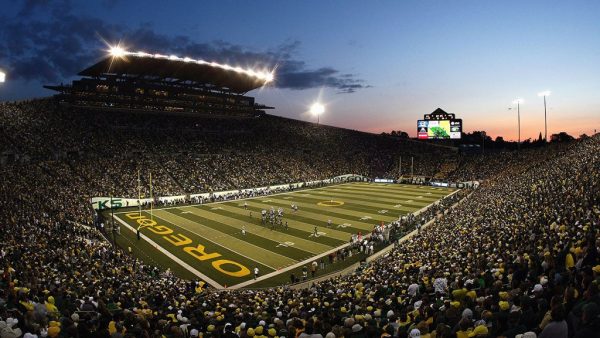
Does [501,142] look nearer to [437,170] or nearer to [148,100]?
[437,170]

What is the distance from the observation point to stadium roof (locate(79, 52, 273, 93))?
159ft

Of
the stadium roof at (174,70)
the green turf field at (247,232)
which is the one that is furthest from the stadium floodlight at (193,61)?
the green turf field at (247,232)

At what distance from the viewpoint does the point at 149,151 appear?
51.4m

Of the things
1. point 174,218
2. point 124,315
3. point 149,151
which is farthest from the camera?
point 149,151

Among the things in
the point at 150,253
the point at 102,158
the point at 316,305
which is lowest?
the point at 150,253

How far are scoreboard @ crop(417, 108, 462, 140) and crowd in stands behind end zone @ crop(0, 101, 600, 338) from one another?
44.8 m

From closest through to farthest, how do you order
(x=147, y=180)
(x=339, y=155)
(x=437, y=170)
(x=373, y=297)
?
(x=373, y=297), (x=147, y=180), (x=437, y=170), (x=339, y=155)

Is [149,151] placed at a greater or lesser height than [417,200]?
greater

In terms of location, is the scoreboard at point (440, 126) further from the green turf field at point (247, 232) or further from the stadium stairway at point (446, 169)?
the green turf field at point (247, 232)

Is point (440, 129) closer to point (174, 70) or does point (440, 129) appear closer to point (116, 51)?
point (174, 70)

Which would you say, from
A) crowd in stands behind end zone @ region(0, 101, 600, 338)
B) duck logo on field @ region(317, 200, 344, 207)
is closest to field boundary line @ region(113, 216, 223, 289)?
crowd in stands behind end zone @ region(0, 101, 600, 338)

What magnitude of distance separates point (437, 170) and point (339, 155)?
19.6 m

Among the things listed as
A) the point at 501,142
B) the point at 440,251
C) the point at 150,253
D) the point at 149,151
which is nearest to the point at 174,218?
the point at 150,253

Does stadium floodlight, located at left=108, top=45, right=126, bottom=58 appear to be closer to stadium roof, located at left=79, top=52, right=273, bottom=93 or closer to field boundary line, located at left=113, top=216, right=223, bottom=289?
stadium roof, located at left=79, top=52, right=273, bottom=93
